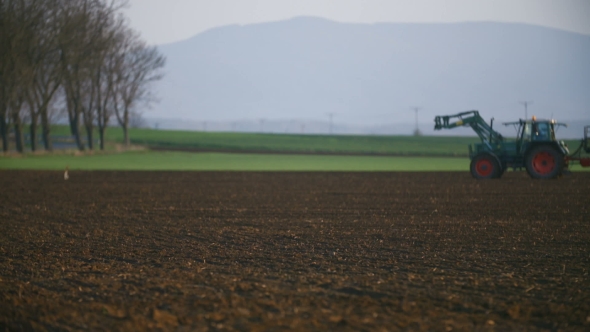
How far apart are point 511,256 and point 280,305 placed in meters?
5.30

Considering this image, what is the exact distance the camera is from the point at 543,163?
29.1 meters

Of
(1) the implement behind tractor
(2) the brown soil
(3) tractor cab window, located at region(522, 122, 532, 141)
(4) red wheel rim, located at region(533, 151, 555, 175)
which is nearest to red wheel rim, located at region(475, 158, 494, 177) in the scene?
(1) the implement behind tractor

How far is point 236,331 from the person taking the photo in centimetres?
762

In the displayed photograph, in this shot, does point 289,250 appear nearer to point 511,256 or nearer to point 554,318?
point 511,256

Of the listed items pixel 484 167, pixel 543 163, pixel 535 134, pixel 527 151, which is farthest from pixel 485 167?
pixel 535 134

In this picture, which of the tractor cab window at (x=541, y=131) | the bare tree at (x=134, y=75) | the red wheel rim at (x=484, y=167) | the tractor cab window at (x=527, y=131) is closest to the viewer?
the tractor cab window at (x=541, y=131)

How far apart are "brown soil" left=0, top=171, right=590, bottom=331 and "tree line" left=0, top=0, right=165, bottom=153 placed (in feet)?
106

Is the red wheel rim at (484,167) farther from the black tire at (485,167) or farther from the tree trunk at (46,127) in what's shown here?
the tree trunk at (46,127)

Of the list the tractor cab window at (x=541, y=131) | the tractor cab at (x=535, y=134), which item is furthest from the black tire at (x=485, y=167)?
the tractor cab window at (x=541, y=131)

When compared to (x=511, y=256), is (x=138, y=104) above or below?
above

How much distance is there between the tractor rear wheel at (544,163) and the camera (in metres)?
28.5

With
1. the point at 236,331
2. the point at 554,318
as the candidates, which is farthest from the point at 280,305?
the point at 554,318

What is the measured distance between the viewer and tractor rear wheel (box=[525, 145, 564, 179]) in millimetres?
28547

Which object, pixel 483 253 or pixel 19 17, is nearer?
pixel 483 253
